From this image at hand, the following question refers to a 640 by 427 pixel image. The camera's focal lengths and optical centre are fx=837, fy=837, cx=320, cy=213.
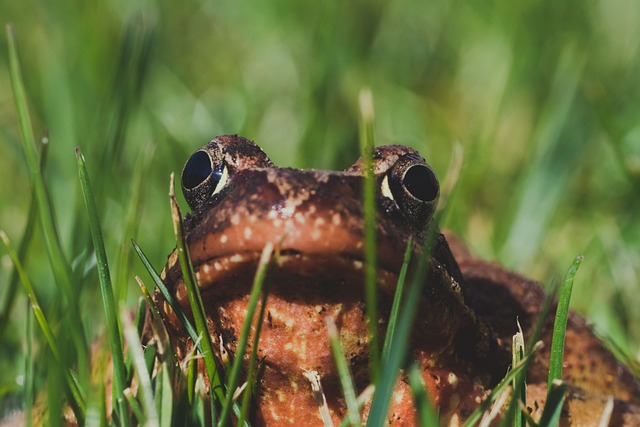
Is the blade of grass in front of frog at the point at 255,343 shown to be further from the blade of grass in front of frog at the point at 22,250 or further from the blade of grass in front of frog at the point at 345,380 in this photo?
the blade of grass in front of frog at the point at 22,250

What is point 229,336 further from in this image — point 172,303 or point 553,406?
point 553,406

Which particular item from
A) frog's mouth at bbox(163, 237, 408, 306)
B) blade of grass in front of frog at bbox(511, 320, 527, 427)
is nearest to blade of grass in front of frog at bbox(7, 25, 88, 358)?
frog's mouth at bbox(163, 237, 408, 306)

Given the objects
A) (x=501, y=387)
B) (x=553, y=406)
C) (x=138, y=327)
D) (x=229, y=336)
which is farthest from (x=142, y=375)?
(x=553, y=406)

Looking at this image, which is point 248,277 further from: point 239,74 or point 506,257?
point 239,74

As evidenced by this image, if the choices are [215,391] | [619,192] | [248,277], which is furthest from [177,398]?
[619,192]

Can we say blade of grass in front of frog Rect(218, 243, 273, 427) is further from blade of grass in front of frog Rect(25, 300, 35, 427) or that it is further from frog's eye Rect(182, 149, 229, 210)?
blade of grass in front of frog Rect(25, 300, 35, 427)
